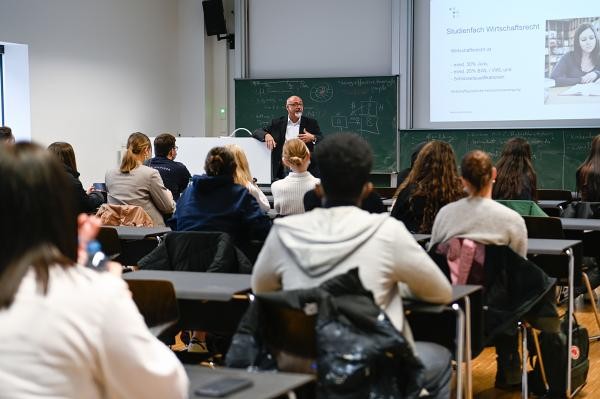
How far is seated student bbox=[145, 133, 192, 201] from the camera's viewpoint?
23.4 ft

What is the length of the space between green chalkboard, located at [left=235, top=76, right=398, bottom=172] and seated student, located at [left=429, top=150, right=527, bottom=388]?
6.63m

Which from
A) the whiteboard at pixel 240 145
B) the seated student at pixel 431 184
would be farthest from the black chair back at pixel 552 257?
the whiteboard at pixel 240 145

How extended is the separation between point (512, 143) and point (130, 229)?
8.43 ft

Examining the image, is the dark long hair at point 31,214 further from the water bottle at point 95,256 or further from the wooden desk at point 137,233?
the wooden desk at point 137,233

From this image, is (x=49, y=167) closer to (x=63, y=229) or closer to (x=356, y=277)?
(x=63, y=229)

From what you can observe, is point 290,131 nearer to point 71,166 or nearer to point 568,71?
point 568,71

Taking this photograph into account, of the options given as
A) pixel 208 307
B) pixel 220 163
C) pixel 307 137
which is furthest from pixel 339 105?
pixel 208 307

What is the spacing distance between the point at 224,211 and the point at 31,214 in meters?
3.16

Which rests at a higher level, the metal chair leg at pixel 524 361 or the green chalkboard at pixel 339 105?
the green chalkboard at pixel 339 105

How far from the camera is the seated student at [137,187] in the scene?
6344 millimetres

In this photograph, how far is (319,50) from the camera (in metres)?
Result: 11.1

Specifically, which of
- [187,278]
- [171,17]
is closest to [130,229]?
[187,278]

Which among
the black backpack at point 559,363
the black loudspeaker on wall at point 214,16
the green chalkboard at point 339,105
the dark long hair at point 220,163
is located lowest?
the black backpack at point 559,363

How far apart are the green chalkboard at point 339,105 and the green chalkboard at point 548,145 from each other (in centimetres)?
78
